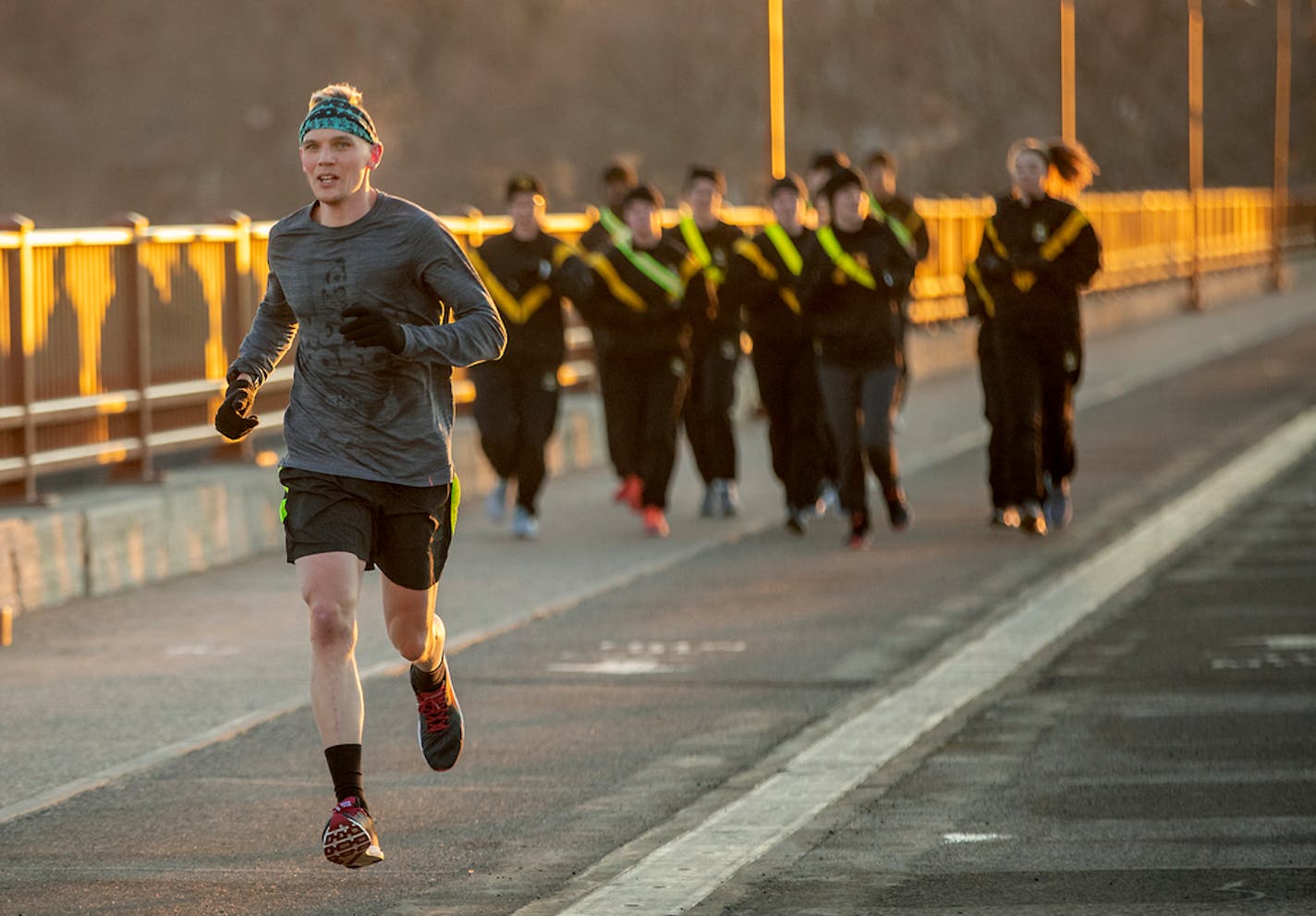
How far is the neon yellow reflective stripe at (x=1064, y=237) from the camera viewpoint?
1378cm

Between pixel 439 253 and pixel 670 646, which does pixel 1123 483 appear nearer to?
pixel 670 646

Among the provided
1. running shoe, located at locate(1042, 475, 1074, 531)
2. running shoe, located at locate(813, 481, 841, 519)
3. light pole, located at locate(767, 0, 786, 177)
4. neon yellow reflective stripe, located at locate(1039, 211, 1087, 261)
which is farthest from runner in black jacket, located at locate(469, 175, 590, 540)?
light pole, located at locate(767, 0, 786, 177)

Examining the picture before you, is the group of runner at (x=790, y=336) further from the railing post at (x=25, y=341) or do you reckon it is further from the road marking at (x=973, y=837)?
the road marking at (x=973, y=837)

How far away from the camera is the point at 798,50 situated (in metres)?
103

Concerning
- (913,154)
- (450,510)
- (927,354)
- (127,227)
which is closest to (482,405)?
(127,227)

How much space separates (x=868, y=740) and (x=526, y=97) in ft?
312

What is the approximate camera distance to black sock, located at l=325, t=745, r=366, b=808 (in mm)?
6402

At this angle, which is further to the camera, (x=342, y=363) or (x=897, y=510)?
(x=897, y=510)

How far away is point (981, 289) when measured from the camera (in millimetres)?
14250

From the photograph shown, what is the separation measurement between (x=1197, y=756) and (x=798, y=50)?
9675 cm

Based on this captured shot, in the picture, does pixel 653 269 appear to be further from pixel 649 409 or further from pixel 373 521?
pixel 373 521

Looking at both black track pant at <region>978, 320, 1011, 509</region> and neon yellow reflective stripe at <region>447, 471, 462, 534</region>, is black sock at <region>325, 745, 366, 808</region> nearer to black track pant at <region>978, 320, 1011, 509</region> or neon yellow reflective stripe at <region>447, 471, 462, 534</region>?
neon yellow reflective stripe at <region>447, 471, 462, 534</region>

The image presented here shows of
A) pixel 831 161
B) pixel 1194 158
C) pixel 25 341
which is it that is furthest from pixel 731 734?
pixel 1194 158

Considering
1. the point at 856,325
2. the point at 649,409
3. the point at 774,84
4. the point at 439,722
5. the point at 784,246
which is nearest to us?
the point at 439,722
